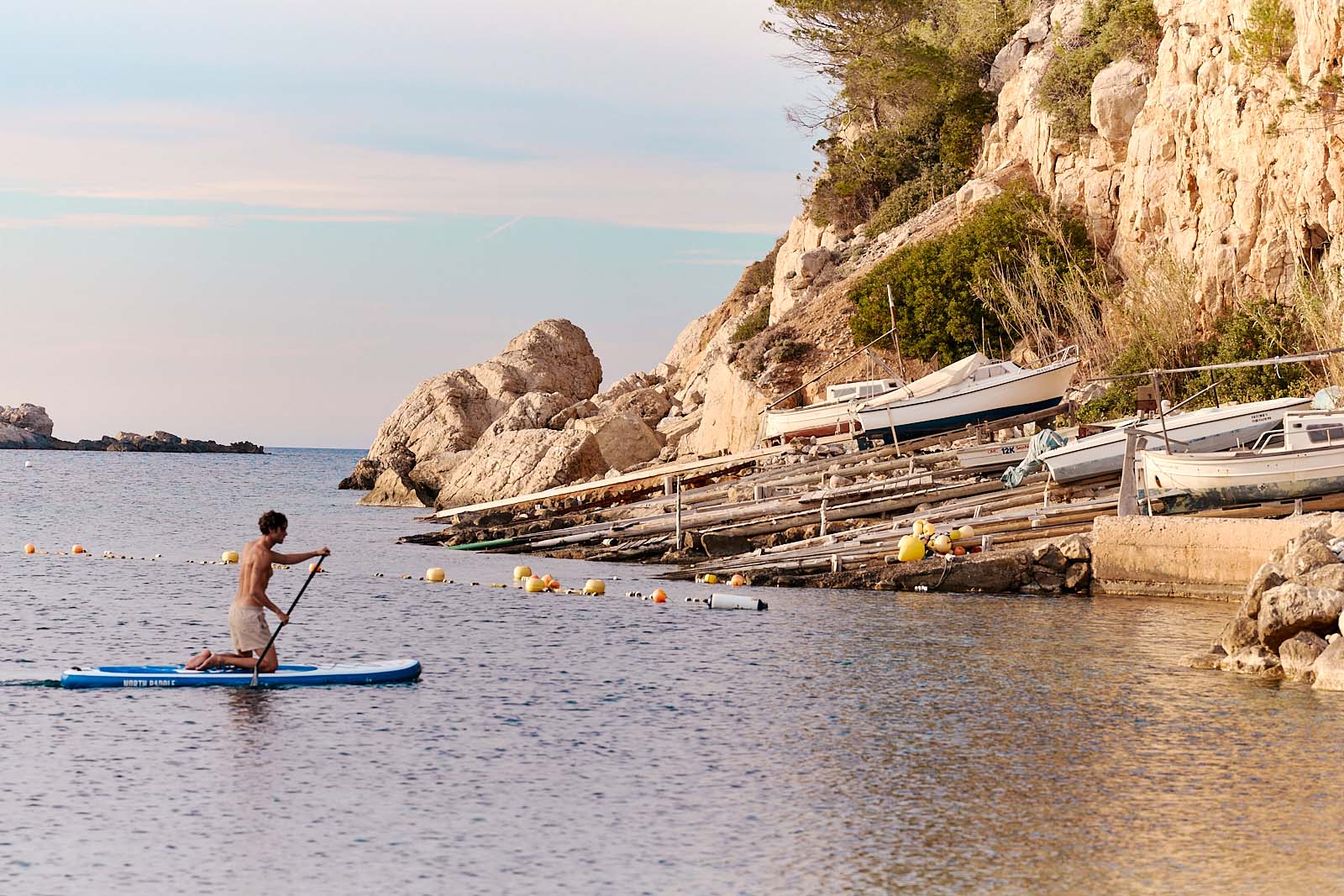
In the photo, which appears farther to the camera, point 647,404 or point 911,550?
point 647,404

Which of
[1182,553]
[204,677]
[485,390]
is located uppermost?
[485,390]

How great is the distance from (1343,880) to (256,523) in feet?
155

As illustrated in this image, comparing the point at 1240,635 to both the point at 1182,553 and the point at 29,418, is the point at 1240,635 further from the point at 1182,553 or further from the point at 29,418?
the point at 29,418

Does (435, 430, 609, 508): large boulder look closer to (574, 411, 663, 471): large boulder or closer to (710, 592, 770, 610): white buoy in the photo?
(574, 411, 663, 471): large boulder

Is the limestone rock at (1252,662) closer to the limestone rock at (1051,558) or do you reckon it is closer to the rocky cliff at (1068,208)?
the limestone rock at (1051,558)

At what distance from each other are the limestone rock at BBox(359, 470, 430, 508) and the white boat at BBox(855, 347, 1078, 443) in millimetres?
25608

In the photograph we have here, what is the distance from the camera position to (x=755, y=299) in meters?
65.4

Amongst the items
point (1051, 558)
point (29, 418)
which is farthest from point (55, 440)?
point (1051, 558)

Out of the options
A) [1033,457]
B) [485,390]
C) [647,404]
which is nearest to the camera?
[1033,457]

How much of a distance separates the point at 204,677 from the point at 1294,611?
39.3ft

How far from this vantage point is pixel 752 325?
59.6 meters

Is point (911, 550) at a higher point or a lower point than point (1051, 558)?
higher

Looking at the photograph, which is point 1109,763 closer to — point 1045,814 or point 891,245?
point 1045,814

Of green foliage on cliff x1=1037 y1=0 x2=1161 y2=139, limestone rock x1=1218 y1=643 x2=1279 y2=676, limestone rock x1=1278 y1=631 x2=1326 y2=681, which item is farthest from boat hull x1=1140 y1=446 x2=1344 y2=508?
green foliage on cliff x1=1037 y1=0 x2=1161 y2=139
